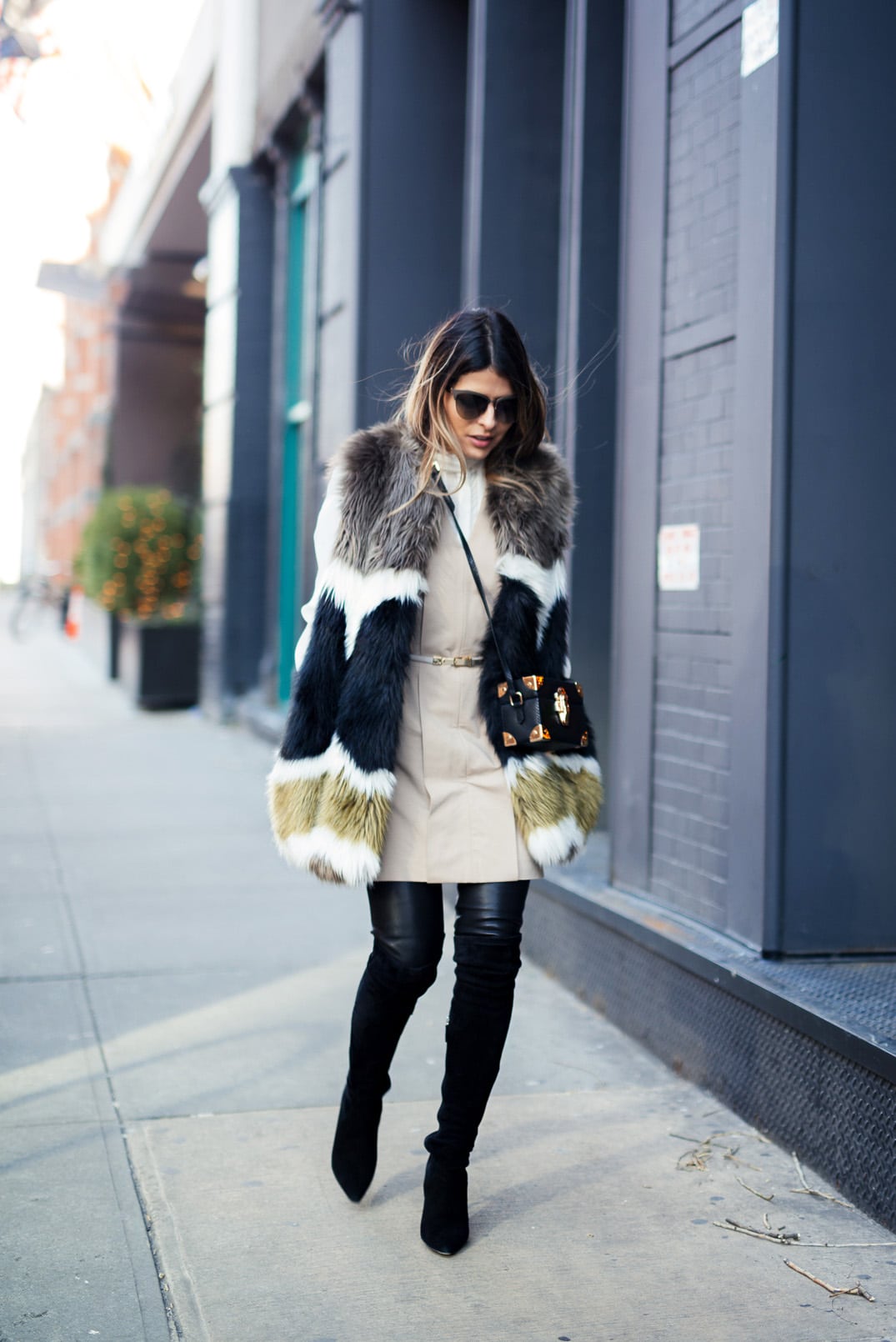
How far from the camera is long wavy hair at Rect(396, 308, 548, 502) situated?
312 centimetres

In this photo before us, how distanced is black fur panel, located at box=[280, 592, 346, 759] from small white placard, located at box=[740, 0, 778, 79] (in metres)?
2.14

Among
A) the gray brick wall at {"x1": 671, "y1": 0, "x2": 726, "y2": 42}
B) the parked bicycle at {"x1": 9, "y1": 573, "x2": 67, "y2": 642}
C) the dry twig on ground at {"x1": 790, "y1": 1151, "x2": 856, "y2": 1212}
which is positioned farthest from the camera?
the parked bicycle at {"x1": 9, "y1": 573, "x2": 67, "y2": 642}

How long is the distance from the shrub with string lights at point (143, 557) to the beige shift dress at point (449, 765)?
12.7m

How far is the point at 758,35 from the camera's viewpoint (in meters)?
4.13

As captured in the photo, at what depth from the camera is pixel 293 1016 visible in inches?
189

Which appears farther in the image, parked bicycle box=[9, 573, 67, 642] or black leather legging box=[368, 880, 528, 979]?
parked bicycle box=[9, 573, 67, 642]

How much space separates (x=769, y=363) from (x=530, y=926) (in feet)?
8.17

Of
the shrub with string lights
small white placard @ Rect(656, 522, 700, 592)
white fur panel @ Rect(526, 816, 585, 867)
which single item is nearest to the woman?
white fur panel @ Rect(526, 816, 585, 867)

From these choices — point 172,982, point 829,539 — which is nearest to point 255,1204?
point 172,982

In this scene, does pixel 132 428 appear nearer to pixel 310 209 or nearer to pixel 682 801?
pixel 310 209

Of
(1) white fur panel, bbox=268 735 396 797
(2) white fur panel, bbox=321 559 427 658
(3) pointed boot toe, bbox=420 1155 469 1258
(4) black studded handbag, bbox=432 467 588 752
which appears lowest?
(3) pointed boot toe, bbox=420 1155 469 1258

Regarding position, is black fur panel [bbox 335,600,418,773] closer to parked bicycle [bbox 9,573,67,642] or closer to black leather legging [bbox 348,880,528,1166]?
black leather legging [bbox 348,880,528,1166]

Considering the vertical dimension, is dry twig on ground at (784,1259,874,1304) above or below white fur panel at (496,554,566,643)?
below

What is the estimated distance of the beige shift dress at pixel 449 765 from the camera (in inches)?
122
